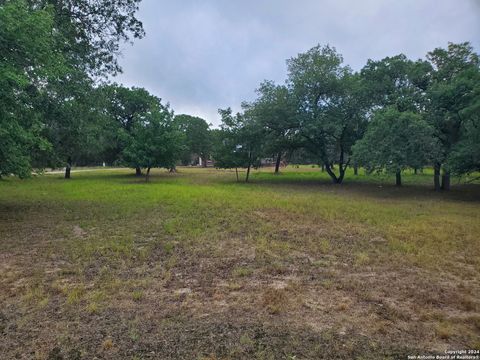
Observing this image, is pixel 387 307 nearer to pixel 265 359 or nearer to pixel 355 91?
pixel 265 359

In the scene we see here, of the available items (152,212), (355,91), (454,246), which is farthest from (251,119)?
(454,246)

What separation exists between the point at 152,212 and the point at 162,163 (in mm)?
16227

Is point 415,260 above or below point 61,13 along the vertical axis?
below

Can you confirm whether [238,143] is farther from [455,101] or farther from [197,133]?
[197,133]

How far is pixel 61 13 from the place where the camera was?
9547 millimetres

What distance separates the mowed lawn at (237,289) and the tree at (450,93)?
975 cm

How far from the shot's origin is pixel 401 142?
15.4 metres

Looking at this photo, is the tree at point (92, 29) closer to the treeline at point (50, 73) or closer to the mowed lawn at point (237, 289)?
the treeline at point (50, 73)

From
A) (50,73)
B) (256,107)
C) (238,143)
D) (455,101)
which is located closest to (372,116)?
(455,101)

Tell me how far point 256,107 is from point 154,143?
9083mm

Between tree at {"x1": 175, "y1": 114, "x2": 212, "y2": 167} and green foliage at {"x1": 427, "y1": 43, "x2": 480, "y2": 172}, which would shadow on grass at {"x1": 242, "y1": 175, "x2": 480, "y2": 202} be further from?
tree at {"x1": 175, "y1": 114, "x2": 212, "y2": 167}

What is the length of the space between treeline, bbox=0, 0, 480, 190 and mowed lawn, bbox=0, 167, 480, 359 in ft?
11.8

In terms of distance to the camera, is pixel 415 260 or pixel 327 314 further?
pixel 415 260

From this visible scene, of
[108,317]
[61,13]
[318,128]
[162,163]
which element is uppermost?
[61,13]
